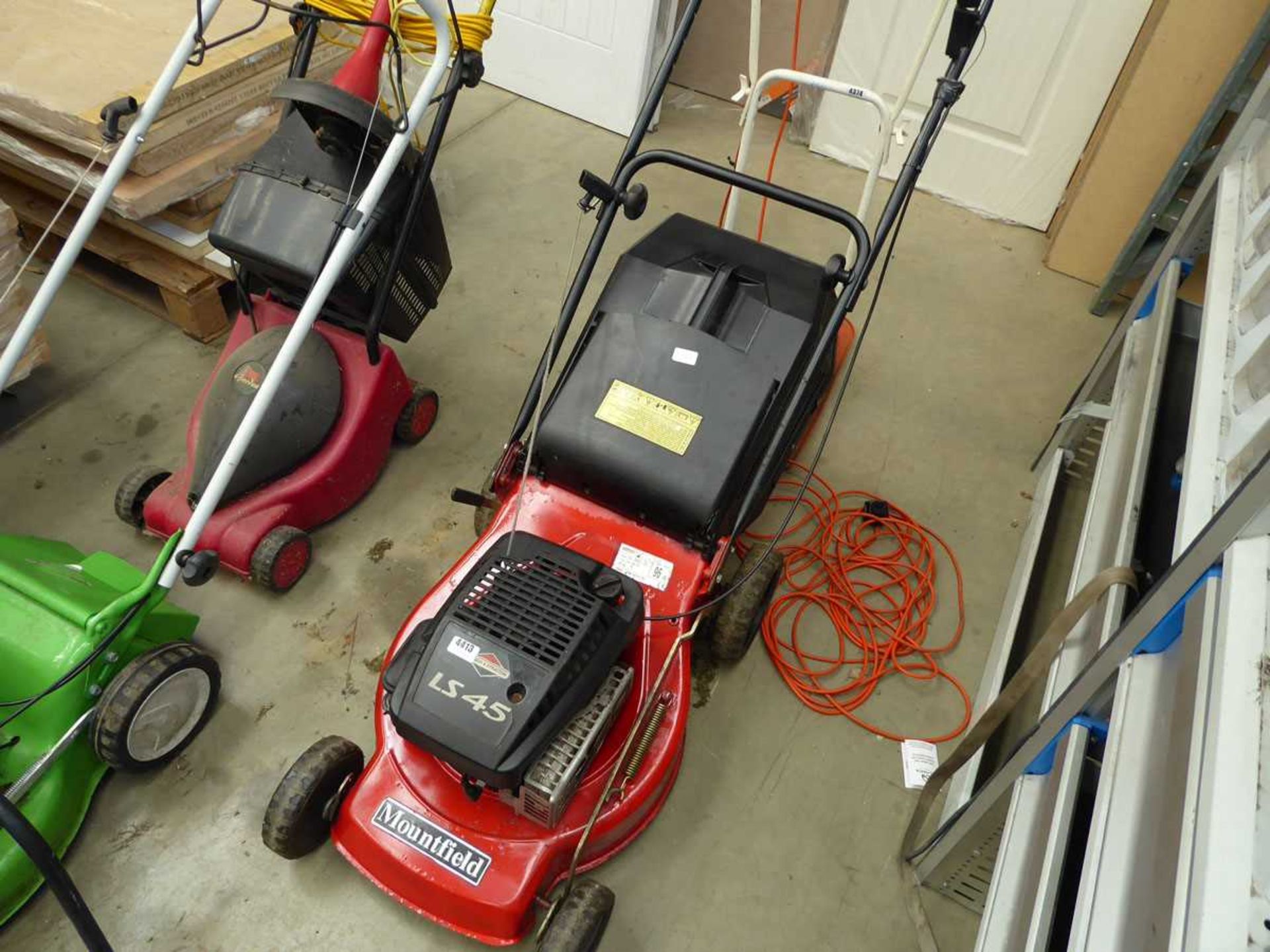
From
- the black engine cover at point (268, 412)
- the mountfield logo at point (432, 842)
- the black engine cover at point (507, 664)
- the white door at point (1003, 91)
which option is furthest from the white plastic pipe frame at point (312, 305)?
the white door at point (1003, 91)

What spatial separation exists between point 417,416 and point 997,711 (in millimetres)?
1337

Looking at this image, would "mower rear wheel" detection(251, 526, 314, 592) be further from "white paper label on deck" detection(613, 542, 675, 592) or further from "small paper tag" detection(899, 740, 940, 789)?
"small paper tag" detection(899, 740, 940, 789)

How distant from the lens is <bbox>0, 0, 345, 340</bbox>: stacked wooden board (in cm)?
187

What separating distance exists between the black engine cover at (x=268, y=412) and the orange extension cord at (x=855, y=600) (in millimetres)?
872

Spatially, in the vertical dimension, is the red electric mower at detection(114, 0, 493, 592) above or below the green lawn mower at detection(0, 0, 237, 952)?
above

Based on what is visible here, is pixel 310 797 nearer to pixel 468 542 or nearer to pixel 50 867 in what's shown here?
pixel 50 867

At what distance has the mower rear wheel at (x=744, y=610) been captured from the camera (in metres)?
1.56

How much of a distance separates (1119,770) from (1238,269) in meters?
0.89

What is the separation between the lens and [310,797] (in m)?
1.27

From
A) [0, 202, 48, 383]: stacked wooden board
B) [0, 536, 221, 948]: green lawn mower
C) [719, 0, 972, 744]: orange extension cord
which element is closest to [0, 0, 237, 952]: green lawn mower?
[0, 536, 221, 948]: green lawn mower

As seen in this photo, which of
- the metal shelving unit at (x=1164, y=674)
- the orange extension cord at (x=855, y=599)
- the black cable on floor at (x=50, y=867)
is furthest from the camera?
the orange extension cord at (x=855, y=599)

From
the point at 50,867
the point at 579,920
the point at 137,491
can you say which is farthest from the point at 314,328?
the point at 579,920

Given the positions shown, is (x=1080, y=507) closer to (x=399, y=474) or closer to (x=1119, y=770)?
(x=1119, y=770)

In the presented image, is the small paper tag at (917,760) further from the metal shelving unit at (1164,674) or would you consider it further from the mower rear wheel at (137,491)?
the mower rear wheel at (137,491)
